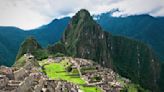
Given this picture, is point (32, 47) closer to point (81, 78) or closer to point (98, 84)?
point (81, 78)

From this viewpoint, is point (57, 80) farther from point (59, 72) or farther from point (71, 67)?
point (71, 67)

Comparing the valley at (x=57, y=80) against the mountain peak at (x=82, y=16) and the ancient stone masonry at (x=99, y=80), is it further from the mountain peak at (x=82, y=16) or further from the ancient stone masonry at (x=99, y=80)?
the mountain peak at (x=82, y=16)

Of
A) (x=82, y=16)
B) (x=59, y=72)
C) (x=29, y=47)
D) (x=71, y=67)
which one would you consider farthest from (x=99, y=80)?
(x=82, y=16)

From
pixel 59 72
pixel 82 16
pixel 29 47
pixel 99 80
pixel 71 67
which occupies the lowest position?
pixel 99 80

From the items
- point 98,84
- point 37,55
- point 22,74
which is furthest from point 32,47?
point 22,74

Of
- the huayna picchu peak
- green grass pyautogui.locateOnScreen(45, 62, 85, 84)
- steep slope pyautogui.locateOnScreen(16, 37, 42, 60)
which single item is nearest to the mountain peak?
the huayna picchu peak

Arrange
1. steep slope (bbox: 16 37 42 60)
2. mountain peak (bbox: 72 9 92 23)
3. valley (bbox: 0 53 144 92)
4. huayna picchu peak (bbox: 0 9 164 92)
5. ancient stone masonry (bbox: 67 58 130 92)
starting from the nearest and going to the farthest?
valley (bbox: 0 53 144 92)
huayna picchu peak (bbox: 0 9 164 92)
ancient stone masonry (bbox: 67 58 130 92)
steep slope (bbox: 16 37 42 60)
mountain peak (bbox: 72 9 92 23)

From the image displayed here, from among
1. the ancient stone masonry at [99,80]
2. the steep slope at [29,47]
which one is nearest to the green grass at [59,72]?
the ancient stone masonry at [99,80]

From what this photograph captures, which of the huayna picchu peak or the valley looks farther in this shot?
the huayna picchu peak

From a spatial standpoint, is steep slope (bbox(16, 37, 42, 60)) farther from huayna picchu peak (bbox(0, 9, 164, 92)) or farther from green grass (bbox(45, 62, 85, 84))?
green grass (bbox(45, 62, 85, 84))

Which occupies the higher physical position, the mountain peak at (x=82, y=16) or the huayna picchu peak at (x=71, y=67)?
the mountain peak at (x=82, y=16)

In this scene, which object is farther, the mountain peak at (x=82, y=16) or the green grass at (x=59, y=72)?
the mountain peak at (x=82, y=16)
